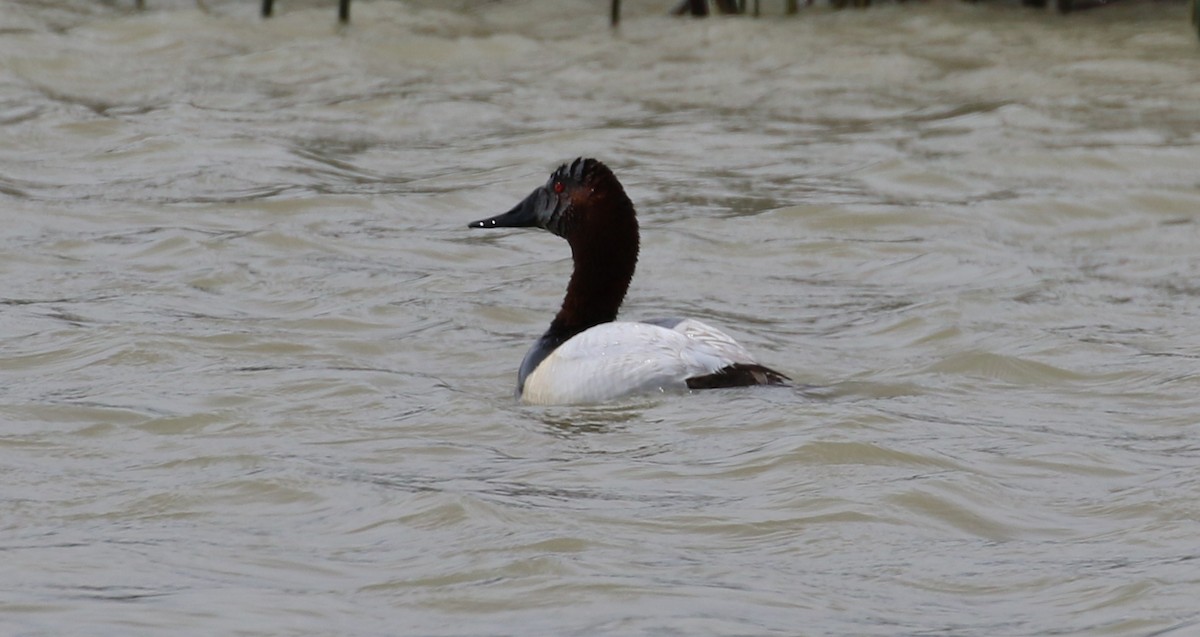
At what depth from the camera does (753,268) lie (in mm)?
10359

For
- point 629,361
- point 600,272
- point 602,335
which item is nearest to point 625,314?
point 600,272

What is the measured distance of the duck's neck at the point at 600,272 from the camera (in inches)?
313

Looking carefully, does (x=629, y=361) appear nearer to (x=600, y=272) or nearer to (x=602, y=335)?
(x=602, y=335)

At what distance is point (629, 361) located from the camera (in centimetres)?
734

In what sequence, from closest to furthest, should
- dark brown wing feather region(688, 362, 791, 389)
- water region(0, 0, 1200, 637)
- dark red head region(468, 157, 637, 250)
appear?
water region(0, 0, 1200, 637) < dark brown wing feather region(688, 362, 791, 389) < dark red head region(468, 157, 637, 250)

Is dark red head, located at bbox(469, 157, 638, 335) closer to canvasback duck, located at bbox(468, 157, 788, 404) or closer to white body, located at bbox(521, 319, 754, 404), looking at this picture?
canvasback duck, located at bbox(468, 157, 788, 404)

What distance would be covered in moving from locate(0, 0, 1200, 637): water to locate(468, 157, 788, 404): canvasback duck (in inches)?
5.1

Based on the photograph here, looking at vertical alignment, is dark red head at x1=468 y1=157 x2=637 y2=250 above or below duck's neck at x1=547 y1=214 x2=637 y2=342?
above

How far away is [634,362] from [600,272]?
0.72 meters

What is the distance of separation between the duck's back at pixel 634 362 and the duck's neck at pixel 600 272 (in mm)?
376

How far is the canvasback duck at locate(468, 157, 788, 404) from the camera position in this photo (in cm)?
731

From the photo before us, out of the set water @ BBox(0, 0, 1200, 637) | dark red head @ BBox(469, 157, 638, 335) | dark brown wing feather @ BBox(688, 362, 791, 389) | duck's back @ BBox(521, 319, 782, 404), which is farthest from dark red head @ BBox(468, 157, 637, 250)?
dark brown wing feather @ BBox(688, 362, 791, 389)

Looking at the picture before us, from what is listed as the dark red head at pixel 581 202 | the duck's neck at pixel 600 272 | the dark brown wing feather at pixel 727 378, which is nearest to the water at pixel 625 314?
the dark brown wing feather at pixel 727 378

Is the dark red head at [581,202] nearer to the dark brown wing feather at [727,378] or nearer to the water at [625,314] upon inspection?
the water at [625,314]
